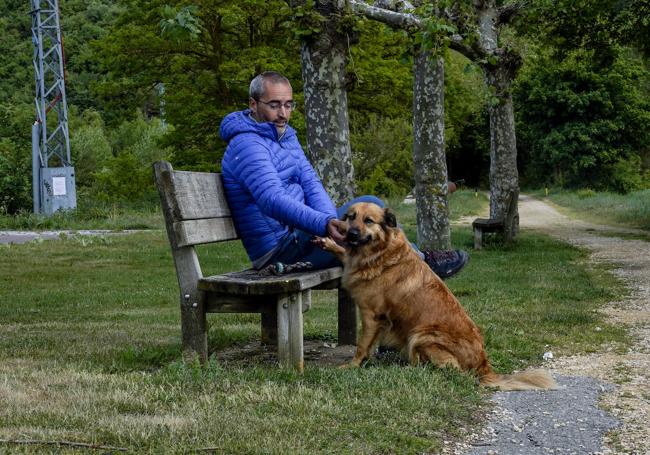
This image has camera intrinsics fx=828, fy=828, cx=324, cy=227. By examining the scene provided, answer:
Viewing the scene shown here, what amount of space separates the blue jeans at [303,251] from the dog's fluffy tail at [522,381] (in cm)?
135

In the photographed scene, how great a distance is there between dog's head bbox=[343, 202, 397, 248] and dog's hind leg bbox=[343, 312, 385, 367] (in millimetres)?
487

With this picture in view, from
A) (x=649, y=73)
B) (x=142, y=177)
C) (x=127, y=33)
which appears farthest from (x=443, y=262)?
(x=649, y=73)

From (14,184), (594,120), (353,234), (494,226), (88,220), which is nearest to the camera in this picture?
(353,234)

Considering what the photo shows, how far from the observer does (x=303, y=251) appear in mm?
5770

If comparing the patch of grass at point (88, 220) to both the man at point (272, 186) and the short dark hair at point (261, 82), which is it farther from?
the short dark hair at point (261, 82)

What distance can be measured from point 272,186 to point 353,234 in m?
0.62

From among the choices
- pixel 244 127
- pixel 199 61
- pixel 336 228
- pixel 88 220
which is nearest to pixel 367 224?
pixel 336 228

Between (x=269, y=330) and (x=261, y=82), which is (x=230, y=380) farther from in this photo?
(x=261, y=82)

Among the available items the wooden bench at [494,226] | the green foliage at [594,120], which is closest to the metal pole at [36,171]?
the wooden bench at [494,226]

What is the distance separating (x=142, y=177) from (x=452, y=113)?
20.2 m

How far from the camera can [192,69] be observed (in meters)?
29.3

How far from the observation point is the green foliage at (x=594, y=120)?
55.6 m

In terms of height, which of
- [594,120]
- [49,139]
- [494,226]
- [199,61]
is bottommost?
[494,226]

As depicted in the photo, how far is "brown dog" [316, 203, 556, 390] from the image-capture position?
533cm
